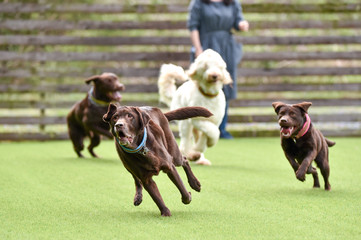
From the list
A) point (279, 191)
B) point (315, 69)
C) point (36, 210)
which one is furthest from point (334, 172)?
point (315, 69)

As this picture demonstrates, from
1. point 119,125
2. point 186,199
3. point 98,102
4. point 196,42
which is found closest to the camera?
point 119,125

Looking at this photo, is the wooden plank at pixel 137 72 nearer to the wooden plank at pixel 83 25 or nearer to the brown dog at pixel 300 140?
the wooden plank at pixel 83 25

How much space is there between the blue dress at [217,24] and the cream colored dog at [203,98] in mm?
1555

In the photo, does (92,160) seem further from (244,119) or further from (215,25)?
(244,119)

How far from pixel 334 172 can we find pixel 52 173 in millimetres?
2293

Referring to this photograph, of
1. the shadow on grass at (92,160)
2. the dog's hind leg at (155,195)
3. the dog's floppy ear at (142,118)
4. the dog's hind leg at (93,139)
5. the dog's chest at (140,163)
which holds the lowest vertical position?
the shadow on grass at (92,160)

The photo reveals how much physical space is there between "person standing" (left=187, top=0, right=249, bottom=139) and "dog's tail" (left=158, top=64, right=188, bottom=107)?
0.80m

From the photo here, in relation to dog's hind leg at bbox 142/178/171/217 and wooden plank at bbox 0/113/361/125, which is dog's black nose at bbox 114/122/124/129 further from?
wooden plank at bbox 0/113/361/125

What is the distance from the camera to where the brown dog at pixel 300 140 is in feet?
14.5

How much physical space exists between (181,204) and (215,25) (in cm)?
406

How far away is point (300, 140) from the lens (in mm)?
4539

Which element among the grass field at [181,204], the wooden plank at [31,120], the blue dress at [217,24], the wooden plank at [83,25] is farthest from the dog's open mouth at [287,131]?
the wooden plank at [31,120]

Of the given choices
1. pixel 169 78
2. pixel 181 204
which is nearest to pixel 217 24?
pixel 169 78

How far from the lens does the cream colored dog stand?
20.3 feet
